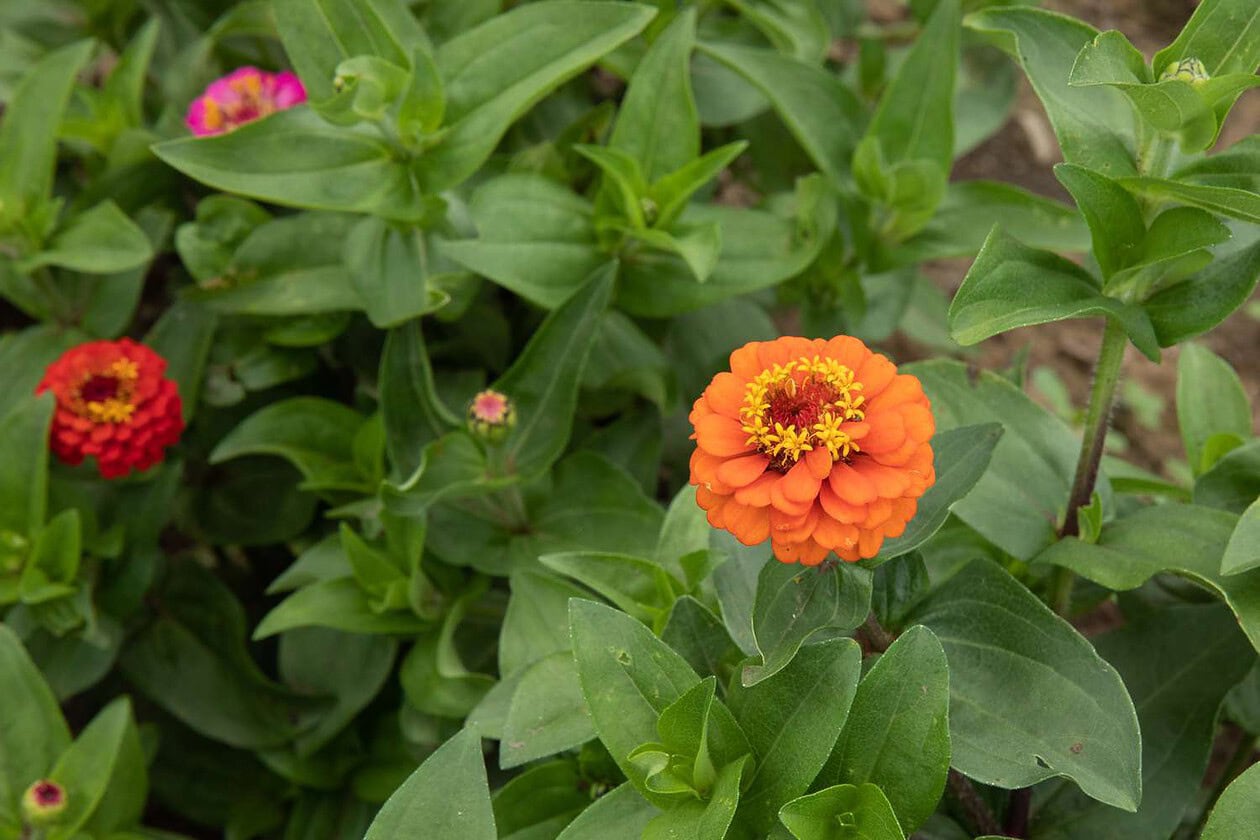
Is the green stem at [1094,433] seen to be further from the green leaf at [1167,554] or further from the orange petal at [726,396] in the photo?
the orange petal at [726,396]

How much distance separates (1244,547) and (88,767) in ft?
4.44

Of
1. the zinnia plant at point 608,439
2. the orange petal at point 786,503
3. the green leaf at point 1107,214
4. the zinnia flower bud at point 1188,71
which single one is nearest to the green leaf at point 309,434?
the zinnia plant at point 608,439

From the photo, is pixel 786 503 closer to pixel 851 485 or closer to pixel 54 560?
pixel 851 485

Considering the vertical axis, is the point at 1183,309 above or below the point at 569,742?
above

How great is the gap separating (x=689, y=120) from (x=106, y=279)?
3.29 feet

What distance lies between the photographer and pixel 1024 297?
1125mm

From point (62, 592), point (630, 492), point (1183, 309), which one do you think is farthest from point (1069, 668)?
point (62, 592)

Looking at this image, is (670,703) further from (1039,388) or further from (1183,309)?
(1039,388)

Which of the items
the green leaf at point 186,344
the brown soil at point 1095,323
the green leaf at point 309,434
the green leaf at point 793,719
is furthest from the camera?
the brown soil at point 1095,323

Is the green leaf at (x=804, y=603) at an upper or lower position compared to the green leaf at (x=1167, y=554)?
upper

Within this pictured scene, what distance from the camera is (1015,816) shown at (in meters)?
1.33

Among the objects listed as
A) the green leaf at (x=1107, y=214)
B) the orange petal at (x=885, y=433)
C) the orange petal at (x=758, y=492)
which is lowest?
the orange petal at (x=758, y=492)

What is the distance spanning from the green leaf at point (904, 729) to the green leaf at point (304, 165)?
885 millimetres

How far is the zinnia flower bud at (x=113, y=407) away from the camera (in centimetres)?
161
